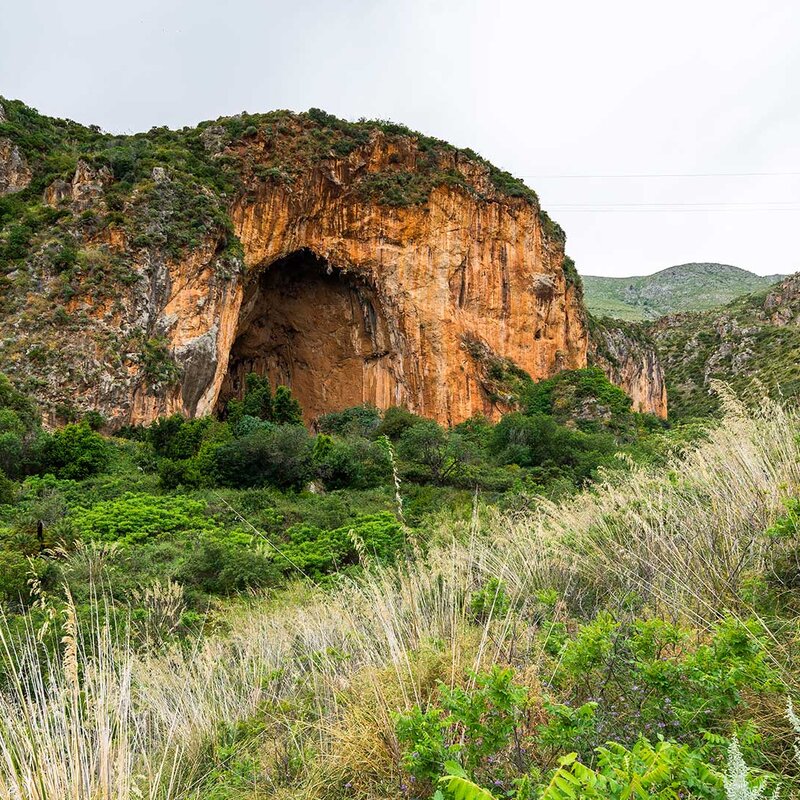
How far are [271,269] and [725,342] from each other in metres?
45.9

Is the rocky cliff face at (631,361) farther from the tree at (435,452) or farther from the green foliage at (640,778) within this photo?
the green foliage at (640,778)

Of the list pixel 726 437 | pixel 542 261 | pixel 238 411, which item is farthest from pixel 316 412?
pixel 726 437

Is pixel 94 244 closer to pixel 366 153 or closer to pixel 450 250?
pixel 366 153

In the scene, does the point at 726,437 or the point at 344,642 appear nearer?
the point at 344,642

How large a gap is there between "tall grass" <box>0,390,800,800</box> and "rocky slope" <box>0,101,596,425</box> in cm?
2300

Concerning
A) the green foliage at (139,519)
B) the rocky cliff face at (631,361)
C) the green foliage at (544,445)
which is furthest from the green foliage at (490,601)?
the rocky cliff face at (631,361)

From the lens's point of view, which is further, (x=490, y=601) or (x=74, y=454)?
(x=74, y=454)

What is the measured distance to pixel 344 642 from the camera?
11.7 ft

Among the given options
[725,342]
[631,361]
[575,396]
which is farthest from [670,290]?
[575,396]

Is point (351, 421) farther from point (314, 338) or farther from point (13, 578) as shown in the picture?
point (13, 578)

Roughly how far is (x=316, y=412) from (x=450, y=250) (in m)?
12.4

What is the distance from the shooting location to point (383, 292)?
33.4 metres

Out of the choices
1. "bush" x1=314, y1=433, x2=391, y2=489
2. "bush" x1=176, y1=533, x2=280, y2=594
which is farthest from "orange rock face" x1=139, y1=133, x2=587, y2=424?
"bush" x1=176, y1=533, x2=280, y2=594

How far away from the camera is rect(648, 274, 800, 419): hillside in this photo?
158 feet
